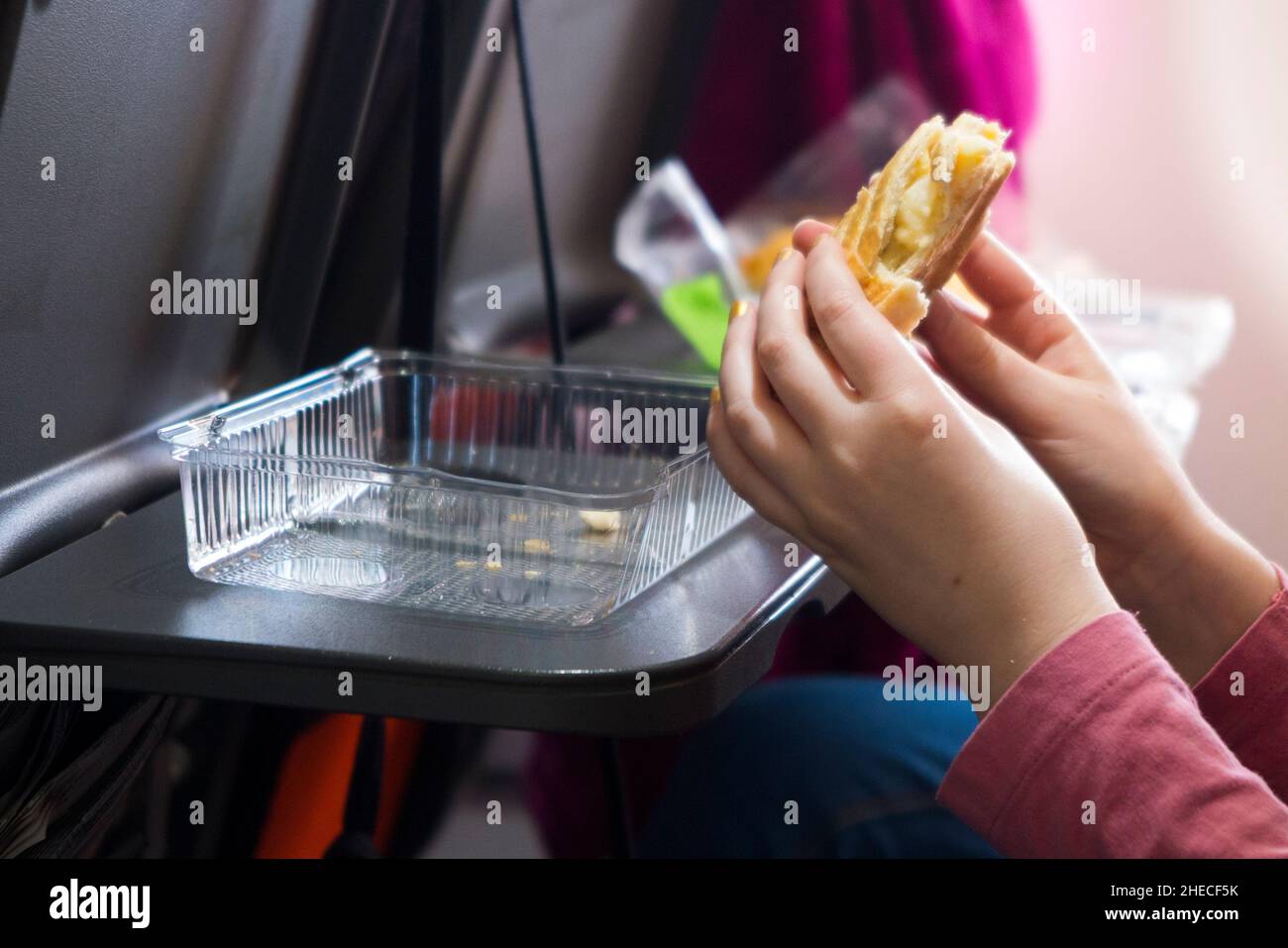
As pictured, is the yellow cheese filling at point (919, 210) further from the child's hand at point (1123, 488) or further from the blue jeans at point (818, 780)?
the blue jeans at point (818, 780)

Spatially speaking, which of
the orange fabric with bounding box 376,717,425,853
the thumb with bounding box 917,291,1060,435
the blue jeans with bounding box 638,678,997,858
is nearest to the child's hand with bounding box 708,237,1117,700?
the thumb with bounding box 917,291,1060,435

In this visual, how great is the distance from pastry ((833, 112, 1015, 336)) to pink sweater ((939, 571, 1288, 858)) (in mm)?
172

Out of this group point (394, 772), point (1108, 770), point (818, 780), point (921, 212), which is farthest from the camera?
point (394, 772)

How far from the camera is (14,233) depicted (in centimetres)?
56

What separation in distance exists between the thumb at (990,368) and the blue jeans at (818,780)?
9.3 inches

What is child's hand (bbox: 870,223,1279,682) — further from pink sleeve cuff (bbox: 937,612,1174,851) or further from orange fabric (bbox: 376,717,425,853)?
orange fabric (bbox: 376,717,425,853)

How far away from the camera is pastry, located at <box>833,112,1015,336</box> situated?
583 millimetres

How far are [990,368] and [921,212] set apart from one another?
0.10m

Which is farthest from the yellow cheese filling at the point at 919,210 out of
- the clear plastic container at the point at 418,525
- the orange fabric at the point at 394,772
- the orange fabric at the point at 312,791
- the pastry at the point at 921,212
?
the orange fabric at the point at 394,772

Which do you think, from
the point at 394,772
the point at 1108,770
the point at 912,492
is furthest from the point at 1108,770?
the point at 394,772

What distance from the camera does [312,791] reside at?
2.64 feet

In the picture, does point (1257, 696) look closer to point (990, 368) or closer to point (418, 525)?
point (990, 368)
